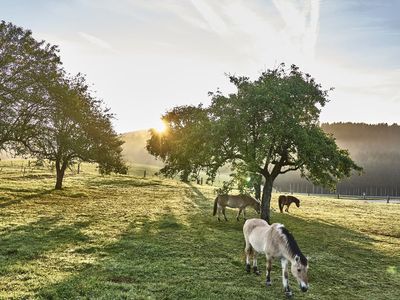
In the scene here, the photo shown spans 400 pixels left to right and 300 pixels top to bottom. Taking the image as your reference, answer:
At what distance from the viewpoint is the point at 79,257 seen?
59.1 feet

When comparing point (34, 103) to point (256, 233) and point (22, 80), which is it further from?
point (256, 233)

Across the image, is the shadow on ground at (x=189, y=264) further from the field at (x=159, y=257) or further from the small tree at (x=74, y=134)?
the small tree at (x=74, y=134)

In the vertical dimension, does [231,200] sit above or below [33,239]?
above

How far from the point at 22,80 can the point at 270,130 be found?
25087 millimetres

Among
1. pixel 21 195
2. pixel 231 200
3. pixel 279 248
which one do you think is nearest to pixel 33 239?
pixel 279 248

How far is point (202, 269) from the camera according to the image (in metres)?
17.2

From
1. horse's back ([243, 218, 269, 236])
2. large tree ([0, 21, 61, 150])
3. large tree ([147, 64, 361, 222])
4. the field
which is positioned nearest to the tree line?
large tree ([0, 21, 61, 150])

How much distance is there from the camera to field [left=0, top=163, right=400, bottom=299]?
46.6ft

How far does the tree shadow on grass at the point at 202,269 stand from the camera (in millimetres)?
14008

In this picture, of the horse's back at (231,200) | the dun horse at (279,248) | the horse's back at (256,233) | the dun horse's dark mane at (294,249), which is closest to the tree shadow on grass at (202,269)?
the dun horse at (279,248)

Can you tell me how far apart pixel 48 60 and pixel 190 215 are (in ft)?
72.8

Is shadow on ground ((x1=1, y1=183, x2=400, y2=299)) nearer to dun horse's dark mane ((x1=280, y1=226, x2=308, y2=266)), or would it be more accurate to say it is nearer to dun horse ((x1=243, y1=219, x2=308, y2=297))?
dun horse ((x1=243, y1=219, x2=308, y2=297))

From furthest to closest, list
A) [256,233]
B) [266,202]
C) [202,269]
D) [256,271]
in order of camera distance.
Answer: [266,202]
[202,269]
[256,271]
[256,233]

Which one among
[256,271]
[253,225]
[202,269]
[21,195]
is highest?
[253,225]
